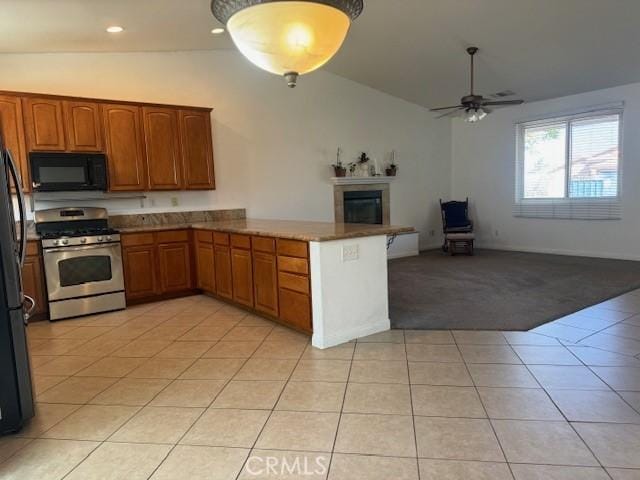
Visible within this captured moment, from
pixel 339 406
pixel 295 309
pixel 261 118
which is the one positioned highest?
pixel 261 118

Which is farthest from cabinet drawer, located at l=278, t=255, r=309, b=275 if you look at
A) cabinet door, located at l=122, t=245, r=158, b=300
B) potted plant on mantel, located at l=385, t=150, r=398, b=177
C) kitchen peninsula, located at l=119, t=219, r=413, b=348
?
potted plant on mantel, located at l=385, t=150, r=398, b=177

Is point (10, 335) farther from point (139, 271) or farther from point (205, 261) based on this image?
point (205, 261)

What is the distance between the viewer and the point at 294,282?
3.47 meters

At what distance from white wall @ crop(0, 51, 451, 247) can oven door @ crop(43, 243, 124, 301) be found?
82 cm

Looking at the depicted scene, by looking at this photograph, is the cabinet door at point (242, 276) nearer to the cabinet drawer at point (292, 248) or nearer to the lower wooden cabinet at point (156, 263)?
the cabinet drawer at point (292, 248)

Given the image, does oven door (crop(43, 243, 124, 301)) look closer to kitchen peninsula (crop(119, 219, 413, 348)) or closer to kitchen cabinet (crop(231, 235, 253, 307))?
kitchen peninsula (crop(119, 219, 413, 348))

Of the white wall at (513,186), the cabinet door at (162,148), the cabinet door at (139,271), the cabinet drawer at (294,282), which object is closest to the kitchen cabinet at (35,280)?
the cabinet door at (139,271)

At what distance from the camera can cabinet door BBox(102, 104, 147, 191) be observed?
15.3ft

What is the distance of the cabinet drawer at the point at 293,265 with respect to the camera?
331cm

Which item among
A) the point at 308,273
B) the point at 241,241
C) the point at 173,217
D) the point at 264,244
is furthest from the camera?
the point at 173,217

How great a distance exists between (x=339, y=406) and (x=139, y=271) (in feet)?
10.4

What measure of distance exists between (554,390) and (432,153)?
6.22 metres

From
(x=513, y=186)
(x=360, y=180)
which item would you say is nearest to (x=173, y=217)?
(x=360, y=180)

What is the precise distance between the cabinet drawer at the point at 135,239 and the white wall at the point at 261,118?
60 centimetres
